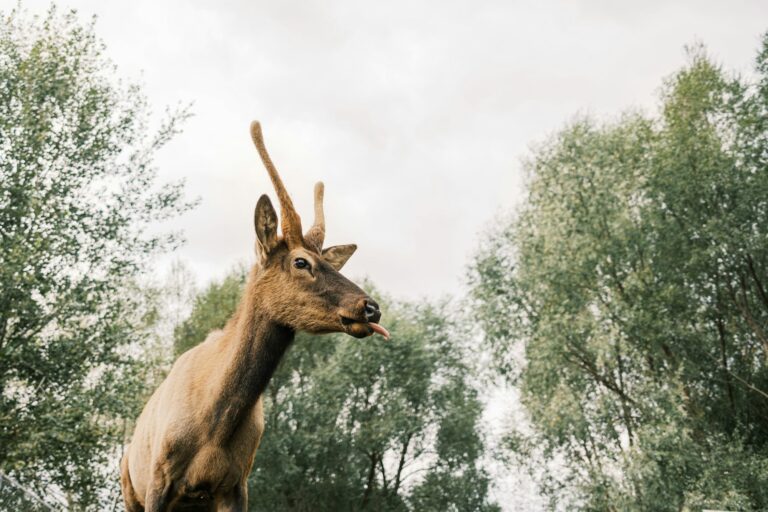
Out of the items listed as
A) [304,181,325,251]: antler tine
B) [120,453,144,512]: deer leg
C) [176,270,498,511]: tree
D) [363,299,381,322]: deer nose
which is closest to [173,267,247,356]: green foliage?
[176,270,498,511]: tree

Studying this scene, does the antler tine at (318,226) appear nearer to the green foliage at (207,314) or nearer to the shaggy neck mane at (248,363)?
the shaggy neck mane at (248,363)

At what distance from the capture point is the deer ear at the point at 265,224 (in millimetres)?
6020

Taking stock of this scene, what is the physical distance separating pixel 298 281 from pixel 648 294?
24.8 metres

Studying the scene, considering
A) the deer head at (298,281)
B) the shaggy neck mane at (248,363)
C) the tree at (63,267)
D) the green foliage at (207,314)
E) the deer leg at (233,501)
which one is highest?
the green foliage at (207,314)

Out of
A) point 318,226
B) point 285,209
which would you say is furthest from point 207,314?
point 285,209

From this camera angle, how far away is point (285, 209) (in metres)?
6.15

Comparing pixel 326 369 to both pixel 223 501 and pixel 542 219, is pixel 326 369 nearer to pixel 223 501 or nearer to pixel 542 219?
pixel 542 219

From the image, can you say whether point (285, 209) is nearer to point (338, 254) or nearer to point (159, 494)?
point (338, 254)

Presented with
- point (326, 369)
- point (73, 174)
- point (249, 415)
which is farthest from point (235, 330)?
point (326, 369)

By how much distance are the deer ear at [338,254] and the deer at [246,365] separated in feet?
0.85

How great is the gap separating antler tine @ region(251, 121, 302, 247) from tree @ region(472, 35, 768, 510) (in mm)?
21873

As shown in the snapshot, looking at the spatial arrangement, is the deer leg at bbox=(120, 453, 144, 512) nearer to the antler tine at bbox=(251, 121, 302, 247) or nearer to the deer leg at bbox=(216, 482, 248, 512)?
the deer leg at bbox=(216, 482, 248, 512)

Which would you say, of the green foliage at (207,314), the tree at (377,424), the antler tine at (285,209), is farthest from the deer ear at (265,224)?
the green foliage at (207,314)

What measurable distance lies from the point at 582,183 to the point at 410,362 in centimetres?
1600
